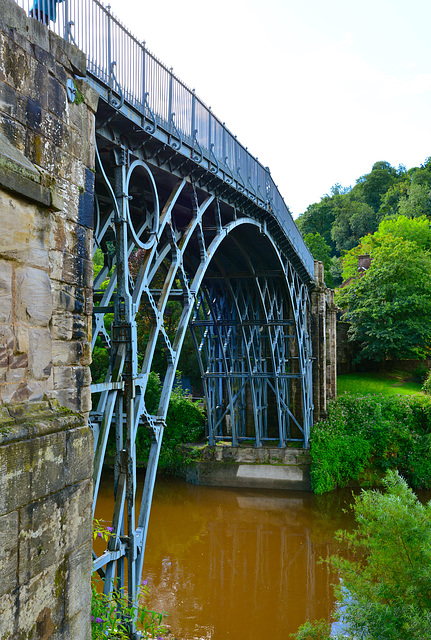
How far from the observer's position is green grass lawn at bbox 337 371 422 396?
87.6 feet

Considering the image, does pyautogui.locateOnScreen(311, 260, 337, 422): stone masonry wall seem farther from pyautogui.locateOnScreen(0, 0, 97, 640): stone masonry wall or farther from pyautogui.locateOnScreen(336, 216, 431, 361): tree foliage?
pyautogui.locateOnScreen(0, 0, 97, 640): stone masonry wall

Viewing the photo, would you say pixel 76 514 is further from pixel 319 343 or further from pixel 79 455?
pixel 319 343

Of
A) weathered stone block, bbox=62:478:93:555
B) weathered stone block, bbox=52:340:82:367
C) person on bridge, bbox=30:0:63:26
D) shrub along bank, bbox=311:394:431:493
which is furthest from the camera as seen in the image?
shrub along bank, bbox=311:394:431:493

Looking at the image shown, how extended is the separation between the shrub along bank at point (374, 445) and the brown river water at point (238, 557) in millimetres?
945

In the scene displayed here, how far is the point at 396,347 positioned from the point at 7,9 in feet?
91.2

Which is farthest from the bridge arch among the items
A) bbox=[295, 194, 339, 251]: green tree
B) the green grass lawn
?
bbox=[295, 194, 339, 251]: green tree

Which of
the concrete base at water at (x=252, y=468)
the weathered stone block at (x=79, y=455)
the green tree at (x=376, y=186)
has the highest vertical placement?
the green tree at (x=376, y=186)

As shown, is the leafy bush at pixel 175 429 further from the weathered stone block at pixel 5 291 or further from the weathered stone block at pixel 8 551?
the weathered stone block at pixel 5 291

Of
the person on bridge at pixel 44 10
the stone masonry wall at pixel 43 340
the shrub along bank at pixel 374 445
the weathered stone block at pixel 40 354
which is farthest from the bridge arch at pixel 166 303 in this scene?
the weathered stone block at pixel 40 354

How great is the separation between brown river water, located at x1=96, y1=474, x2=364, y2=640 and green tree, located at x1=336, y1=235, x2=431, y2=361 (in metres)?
12.1

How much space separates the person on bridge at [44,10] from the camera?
4.63 metres

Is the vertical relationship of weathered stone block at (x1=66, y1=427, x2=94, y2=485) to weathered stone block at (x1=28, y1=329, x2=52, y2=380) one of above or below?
below

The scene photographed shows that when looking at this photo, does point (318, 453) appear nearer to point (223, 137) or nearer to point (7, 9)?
point (223, 137)

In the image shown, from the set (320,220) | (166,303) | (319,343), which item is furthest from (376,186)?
(166,303)
